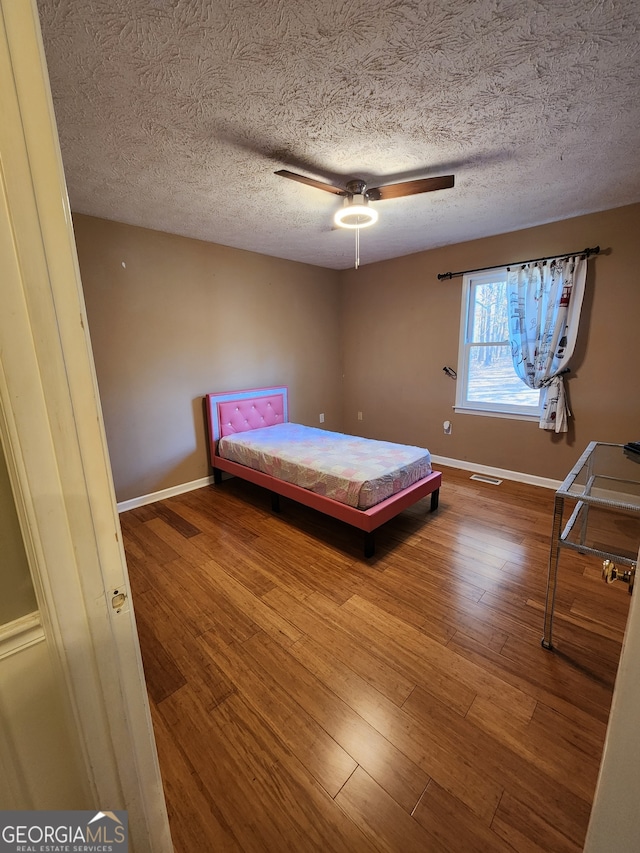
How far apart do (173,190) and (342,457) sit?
7.52 feet

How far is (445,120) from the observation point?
1.66 meters

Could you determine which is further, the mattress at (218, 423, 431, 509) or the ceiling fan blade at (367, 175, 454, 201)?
the mattress at (218, 423, 431, 509)

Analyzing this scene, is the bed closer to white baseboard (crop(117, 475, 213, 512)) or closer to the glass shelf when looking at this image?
white baseboard (crop(117, 475, 213, 512))

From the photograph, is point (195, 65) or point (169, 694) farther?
point (169, 694)

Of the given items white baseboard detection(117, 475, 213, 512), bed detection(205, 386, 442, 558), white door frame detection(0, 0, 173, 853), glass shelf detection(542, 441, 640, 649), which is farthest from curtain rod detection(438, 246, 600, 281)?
white door frame detection(0, 0, 173, 853)

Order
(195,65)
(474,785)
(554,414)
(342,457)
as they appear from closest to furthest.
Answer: (474,785), (195,65), (342,457), (554,414)

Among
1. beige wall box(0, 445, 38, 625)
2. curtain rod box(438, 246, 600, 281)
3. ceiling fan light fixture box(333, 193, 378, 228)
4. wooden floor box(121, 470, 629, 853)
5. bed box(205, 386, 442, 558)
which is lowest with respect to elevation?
wooden floor box(121, 470, 629, 853)

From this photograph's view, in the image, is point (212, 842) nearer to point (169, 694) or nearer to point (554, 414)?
point (169, 694)

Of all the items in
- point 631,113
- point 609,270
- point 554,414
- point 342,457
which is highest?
point 631,113

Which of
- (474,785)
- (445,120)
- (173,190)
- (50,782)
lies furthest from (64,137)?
(474,785)

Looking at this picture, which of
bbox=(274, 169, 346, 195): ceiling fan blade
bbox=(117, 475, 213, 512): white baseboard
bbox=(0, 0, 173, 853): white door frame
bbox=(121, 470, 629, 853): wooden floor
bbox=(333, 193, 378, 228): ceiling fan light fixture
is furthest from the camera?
bbox=(117, 475, 213, 512): white baseboard

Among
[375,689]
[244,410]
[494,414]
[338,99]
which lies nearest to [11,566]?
[375,689]

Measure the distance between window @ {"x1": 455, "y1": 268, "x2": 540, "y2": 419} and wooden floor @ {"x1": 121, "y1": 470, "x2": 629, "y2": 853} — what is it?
159 cm

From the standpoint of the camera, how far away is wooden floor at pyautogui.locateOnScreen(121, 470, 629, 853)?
1.08m
